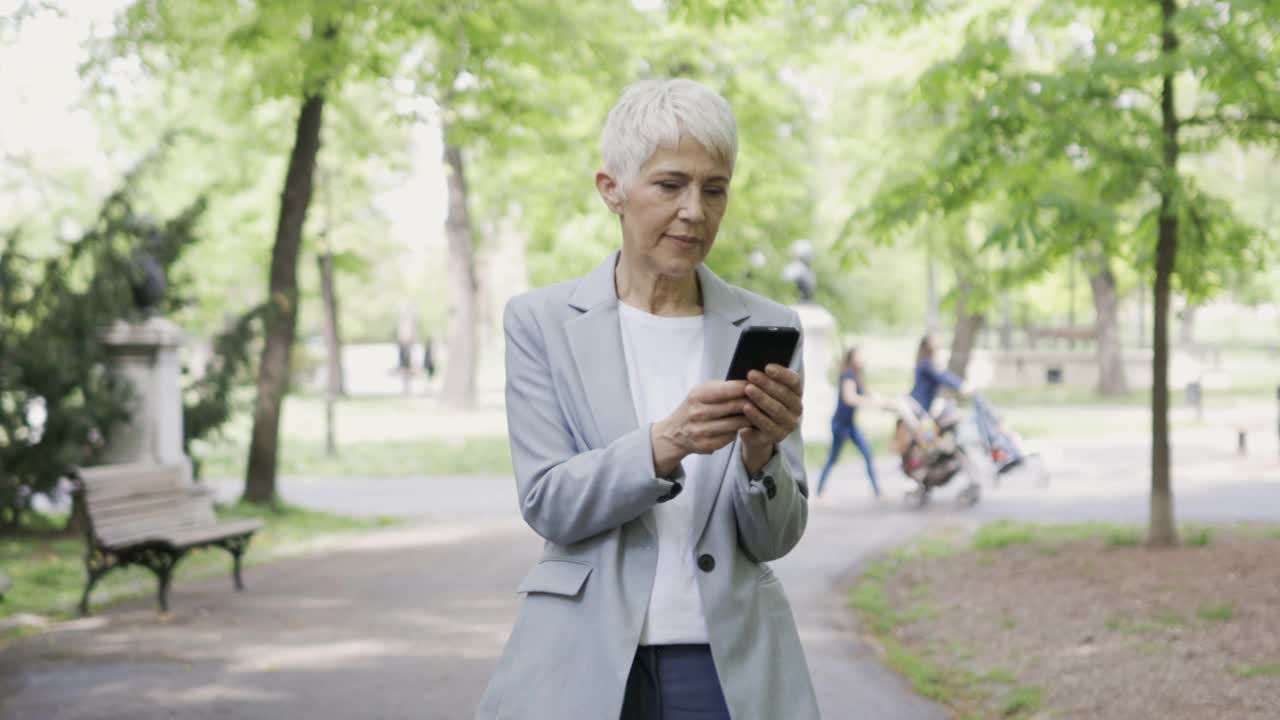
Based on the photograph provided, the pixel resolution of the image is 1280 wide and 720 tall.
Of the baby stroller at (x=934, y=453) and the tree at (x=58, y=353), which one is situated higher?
the tree at (x=58, y=353)

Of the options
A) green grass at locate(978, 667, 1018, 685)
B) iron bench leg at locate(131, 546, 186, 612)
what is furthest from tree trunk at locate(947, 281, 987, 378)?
green grass at locate(978, 667, 1018, 685)

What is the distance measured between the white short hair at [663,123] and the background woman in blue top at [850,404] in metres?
13.0

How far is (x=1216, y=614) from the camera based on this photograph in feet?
24.6

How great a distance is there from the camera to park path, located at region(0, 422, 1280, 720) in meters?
6.64

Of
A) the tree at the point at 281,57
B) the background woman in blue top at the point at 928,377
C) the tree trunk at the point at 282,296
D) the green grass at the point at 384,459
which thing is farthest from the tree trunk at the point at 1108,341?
the tree trunk at the point at 282,296

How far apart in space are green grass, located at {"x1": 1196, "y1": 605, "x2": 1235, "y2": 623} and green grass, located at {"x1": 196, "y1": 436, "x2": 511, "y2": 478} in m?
13.2

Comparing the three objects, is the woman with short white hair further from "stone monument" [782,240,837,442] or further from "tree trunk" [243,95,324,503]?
"stone monument" [782,240,837,442]

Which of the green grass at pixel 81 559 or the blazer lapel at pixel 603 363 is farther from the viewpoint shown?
the green grass at pixel 81 559

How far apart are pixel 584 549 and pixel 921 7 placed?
9.77 meters

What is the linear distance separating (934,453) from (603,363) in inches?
498

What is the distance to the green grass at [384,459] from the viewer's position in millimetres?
20250

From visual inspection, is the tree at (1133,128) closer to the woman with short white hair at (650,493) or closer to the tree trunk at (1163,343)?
the tree trunk at (1163,343)

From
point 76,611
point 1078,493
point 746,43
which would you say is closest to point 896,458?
point 1078,493

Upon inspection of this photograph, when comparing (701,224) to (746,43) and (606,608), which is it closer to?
(606,608)
